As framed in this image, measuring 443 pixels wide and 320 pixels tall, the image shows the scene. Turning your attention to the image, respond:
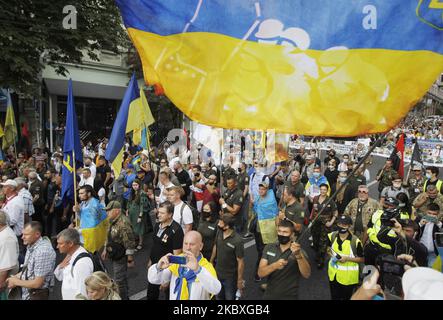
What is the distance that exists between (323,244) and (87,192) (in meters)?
4.25

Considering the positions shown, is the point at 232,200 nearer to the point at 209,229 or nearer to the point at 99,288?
the point at 209,229

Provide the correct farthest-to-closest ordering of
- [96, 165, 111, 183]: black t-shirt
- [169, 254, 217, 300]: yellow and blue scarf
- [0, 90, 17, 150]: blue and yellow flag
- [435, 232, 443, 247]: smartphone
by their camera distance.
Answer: [0, 90, 17, 150]: blue and yellow flag
[96, 165, 111, 183]: black t-shirt
[435, 232, 443, 247]: smartphone
[169, 254, 217, 300]: yellow and blue scarf

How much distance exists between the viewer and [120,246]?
5.02 m

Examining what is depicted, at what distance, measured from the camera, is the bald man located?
3299 mm

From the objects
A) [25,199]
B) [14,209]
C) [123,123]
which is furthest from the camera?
[123,123]

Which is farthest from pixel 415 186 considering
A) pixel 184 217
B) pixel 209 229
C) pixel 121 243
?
pixel 121 243

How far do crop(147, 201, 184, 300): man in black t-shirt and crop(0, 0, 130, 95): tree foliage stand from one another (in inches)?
362

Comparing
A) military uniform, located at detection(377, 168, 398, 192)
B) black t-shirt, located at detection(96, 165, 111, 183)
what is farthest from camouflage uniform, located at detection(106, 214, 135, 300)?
military uniform, located at detection(377, 168, 398, 192)

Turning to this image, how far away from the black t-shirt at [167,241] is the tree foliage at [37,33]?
925 centimetres

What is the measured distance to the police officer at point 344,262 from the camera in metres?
4.55

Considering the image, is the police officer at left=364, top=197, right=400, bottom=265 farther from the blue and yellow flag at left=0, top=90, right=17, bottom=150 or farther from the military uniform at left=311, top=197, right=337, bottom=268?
the blue and yellow flag at left=0, top=90, right=17, bottom=150

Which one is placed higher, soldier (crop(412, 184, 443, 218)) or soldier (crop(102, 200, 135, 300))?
soldier (crop(412, 184, 443, 218))

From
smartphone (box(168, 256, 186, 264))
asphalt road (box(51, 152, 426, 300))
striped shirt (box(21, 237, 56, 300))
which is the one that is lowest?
asphalt road (box(51, 152, 426, 300))

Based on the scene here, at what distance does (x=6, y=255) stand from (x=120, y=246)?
1.33 meters
